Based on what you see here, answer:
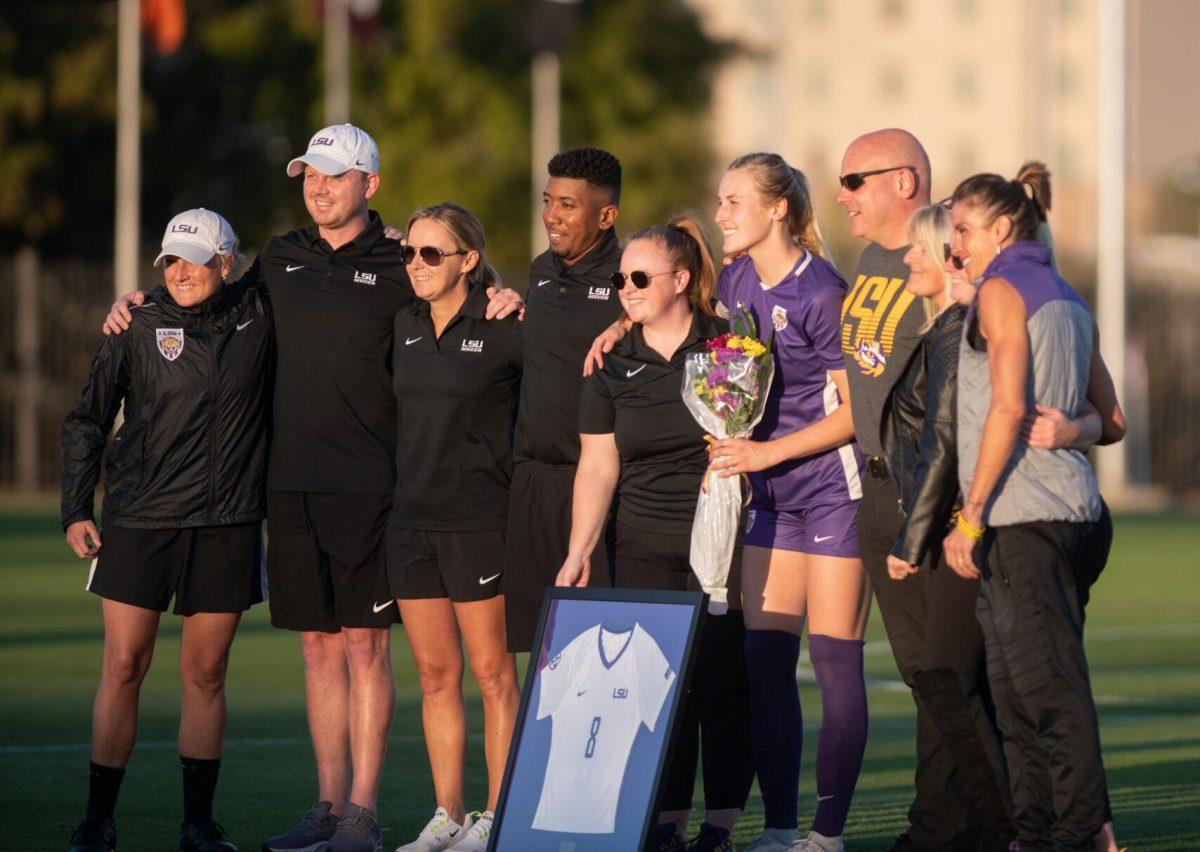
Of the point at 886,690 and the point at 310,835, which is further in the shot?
the point at 886,690

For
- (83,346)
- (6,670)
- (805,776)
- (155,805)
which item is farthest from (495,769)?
(83,346)

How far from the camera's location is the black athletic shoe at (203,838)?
808 cm

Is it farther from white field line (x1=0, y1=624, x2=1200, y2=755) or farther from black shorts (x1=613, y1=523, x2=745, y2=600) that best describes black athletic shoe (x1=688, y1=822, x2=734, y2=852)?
white field line (x1=0, y1=624, x2=1200, y2=755)

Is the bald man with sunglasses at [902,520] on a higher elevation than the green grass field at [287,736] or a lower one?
higher

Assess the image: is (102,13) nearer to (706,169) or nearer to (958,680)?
(706,169)

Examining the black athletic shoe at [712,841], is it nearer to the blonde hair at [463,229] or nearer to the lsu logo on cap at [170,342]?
the blonde hair at [463,229]

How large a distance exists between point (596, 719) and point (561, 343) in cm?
155

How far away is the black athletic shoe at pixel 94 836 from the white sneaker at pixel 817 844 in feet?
8.36

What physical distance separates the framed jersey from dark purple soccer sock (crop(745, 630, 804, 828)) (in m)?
0.69

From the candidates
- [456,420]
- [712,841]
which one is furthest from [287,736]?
[712,841]

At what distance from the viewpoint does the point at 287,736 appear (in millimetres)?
11109

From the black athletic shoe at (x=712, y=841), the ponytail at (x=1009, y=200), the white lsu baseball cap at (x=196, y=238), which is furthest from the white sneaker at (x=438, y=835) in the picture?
the ponytail at (x=1009, y=200)

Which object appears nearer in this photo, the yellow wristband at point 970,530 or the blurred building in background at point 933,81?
the yellow wristband at point 970,530

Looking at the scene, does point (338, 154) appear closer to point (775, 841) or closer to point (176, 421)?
point (176, 421)
